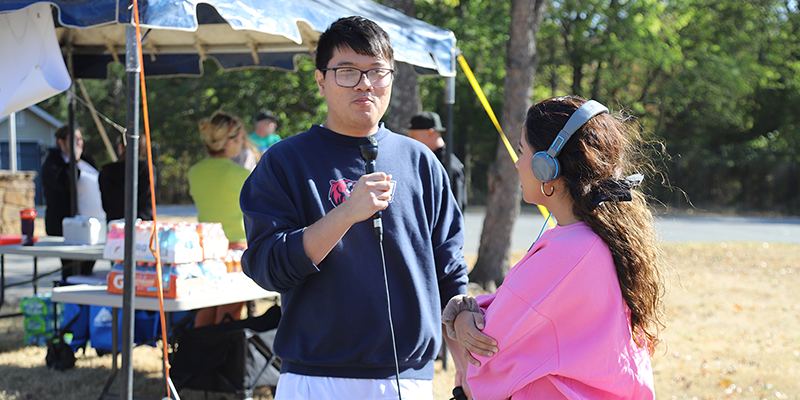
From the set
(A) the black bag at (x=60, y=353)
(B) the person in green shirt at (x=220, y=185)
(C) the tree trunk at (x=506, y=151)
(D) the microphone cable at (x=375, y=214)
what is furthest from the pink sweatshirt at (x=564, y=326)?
(C) the tree trunk at (x=506, y=151)

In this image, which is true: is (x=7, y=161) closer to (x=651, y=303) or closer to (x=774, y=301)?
(x=774, y=301)

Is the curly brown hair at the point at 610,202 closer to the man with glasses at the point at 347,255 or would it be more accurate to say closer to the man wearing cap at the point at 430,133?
the man with glasses at the point at 347,255

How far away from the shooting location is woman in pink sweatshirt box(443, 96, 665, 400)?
149 centimetres

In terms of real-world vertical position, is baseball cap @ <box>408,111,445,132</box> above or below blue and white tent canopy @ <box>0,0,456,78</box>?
below

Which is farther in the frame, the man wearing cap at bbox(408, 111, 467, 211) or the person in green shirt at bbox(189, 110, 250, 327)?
the man wearing cap at bbox(408, 111, 467, 211)

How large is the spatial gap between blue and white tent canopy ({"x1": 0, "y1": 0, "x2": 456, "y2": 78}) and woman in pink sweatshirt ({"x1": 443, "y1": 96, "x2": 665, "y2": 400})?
215 centimetres

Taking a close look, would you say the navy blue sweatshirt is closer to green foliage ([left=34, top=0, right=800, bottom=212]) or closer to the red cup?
the red cup

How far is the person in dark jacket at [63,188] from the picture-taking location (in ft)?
20.5

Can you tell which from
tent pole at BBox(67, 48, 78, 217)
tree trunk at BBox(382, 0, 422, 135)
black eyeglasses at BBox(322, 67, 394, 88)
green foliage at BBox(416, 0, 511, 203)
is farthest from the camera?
green foliage at BBox(416, 0, 511, 203)

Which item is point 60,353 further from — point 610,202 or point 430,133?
point 610,202

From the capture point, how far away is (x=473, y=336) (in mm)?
1563

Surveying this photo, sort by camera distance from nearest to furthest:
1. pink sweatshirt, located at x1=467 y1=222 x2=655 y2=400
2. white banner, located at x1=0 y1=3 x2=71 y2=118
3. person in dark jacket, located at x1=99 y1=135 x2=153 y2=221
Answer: pink sweatshirt, located at x1=467 y1=222 x2=655 y2=400 → white banner, located at x1=0 y1=3 x2=71 y2=118 → person in dark jacket, located at x1=99 y1=135 x2=153 y2=221

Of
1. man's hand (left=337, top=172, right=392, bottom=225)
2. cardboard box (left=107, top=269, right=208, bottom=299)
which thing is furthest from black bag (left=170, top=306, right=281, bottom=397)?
man's hand (left=337, top=172, right=392, bottom=225)

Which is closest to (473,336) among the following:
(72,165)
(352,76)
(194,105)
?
(352,76)
